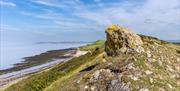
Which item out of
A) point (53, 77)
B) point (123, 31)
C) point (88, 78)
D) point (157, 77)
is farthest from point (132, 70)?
point (53, 77)

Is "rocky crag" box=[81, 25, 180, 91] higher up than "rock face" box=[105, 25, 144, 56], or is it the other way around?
"rock face" box=[105, 25, 144, 56]

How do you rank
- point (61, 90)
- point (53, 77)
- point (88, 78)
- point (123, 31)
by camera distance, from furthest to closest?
point (53, 77) → point (123, 31) → point (61, 90) → point (88, 78)

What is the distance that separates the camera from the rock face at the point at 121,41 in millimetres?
29281

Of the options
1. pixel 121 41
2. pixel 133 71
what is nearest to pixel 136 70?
pixel 133 71

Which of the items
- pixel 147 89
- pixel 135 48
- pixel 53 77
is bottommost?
pixel 53 77

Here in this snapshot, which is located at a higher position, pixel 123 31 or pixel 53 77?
pixel 123 31

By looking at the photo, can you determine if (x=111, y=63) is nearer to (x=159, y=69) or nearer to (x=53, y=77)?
(x=159, y=69)

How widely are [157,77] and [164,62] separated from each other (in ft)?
11.1

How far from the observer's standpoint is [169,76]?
25000 mm

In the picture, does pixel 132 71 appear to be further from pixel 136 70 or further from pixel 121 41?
pixel 121 41

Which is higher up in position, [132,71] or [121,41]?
[121,41]

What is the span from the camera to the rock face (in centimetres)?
2928

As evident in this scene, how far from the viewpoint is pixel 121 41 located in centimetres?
3070

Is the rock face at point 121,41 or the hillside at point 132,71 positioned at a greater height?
the rock face at point 121,41
